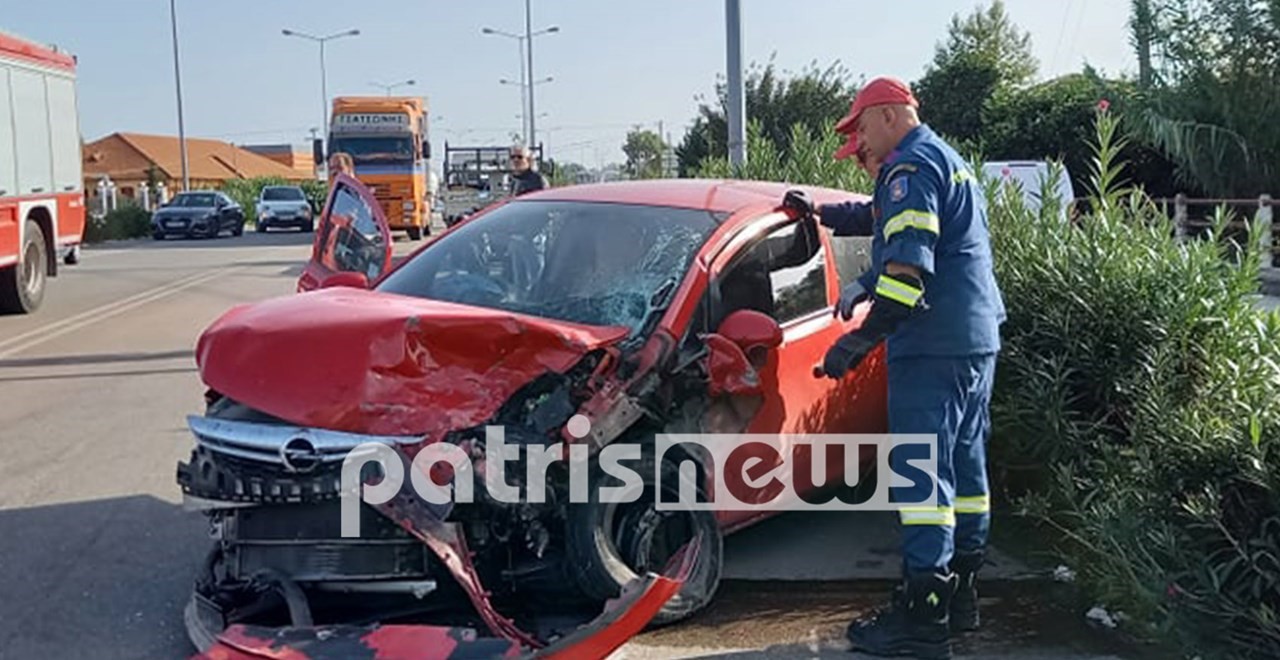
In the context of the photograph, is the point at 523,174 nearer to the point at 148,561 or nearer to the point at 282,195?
the point at 148,561

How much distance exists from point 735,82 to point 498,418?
9754 millimetres

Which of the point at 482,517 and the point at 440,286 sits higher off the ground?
the point at 440,286

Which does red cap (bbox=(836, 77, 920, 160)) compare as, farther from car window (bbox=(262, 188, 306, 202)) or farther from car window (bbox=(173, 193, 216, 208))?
car window (bbox=(262, 188, 306, 202))

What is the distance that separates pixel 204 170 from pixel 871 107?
80.9 m

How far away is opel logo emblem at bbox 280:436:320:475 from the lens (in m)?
3.84

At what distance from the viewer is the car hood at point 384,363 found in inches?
152

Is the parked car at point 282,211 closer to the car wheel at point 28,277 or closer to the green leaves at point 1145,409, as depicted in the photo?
the car wheel at point 28,277

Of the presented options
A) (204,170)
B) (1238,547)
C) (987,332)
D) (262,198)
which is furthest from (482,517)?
(204,170)

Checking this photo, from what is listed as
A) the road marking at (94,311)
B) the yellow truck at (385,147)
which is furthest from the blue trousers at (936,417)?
the yellow truck at (385,147)

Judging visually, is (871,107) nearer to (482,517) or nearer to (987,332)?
(987,332)

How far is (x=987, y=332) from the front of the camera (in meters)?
4.39

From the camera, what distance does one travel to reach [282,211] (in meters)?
39.3

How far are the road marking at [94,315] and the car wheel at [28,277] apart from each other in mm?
557

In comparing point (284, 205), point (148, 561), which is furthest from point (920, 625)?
point (284, 205)
